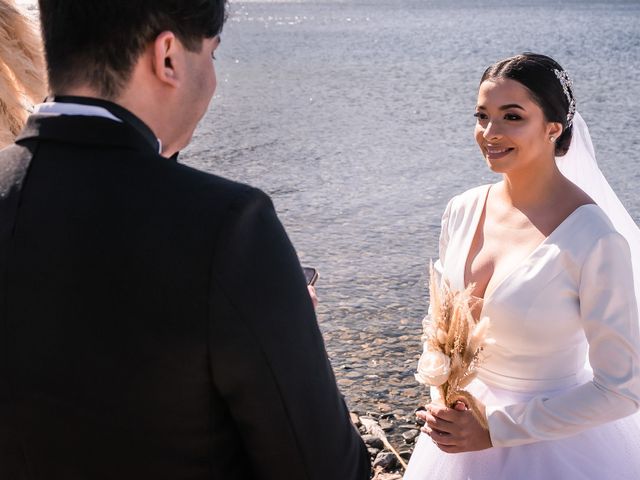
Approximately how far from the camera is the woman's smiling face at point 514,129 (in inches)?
132

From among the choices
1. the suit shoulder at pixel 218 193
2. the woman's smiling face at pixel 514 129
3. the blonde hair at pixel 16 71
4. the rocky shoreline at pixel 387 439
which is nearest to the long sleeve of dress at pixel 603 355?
the woman's smiling face at pixel 514 129

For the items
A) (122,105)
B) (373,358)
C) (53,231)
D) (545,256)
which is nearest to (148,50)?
(122,105)

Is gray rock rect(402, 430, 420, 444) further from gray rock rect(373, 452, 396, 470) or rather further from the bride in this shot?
the bride

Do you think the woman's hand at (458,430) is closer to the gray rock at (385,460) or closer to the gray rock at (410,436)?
the gray rock at (385,460)

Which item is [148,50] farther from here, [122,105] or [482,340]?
[482,340]

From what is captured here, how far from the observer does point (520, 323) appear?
125 inches

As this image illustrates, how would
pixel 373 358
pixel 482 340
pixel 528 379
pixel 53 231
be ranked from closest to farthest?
pixel 53 231, pixel 482 340, pixel 528 379, pixel 373 358

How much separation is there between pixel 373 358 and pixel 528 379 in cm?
358

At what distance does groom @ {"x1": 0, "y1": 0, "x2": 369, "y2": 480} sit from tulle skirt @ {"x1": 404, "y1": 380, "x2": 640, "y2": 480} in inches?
70.6

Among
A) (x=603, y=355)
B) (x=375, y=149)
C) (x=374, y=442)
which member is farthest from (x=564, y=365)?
(x=375, y=149)

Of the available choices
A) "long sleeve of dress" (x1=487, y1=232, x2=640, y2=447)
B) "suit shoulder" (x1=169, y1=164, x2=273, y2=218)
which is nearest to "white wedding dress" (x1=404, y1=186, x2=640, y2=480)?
"long sleeve of dress" (x1=487, y1=232, x2=640, y2=447)

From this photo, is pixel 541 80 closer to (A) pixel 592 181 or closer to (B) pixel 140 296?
(A) pixel 592 181

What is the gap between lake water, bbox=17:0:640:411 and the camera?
7.48 meters

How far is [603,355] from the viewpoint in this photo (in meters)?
3.01
